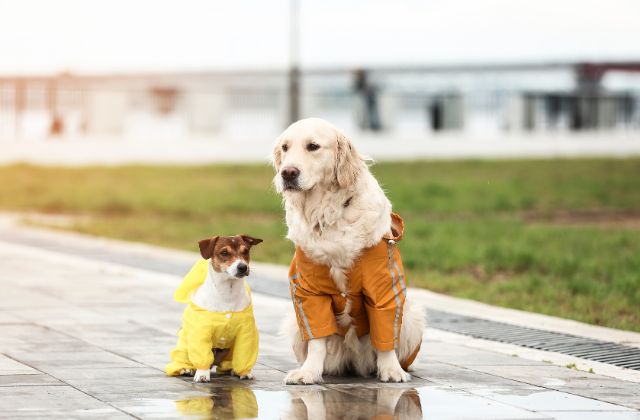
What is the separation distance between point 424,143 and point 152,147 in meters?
9.70

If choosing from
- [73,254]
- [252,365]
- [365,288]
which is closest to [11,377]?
[252,365]

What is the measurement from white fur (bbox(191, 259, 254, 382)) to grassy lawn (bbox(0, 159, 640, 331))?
14.2 feet

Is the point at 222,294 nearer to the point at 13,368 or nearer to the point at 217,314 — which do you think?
the point at 217,314

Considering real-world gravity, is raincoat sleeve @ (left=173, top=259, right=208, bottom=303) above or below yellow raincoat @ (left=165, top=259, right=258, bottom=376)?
above

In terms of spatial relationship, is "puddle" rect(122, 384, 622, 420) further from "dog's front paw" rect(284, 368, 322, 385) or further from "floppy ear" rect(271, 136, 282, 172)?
"floppy ear" rect(271, 136, 282, 172)

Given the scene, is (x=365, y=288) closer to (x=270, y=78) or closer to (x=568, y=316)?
(x=568, y=316)

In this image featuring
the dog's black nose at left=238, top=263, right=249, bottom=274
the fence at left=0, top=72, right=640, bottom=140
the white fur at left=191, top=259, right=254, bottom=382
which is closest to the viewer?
the dog's black nose at left=238, top=263, right=249, bottom=274

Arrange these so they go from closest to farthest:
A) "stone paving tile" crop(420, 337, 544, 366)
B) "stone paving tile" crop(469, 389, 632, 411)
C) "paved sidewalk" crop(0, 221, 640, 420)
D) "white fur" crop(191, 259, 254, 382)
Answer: "paved sidewalk" crop(0, 221, 640, 420) < "stone paving tile" crop(469, 389, 632, 411) < "white fur" crop(191, 259, 254, 382) < "stone paving tile" crop(420, 337, 544, 366)

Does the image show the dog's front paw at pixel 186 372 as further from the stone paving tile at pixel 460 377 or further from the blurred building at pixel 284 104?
the blurred building at pixel 284 104

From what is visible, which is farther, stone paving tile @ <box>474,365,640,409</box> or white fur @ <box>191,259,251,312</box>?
white fur @ <box>191,259,251,312</box>

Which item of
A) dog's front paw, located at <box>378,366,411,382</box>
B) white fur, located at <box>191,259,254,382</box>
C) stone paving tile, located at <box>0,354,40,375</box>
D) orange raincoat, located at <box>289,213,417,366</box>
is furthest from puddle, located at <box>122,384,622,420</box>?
stone paving tile, located at <box>0,354,40,375</box>

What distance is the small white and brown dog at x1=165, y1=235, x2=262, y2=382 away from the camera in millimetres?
7000

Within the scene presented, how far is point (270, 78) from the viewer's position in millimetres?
48625

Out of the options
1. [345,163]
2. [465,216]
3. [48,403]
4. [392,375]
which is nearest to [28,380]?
[48,403]
